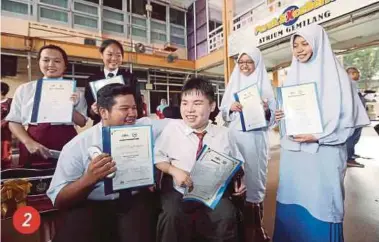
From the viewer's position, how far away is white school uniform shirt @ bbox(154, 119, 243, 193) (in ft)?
3.54

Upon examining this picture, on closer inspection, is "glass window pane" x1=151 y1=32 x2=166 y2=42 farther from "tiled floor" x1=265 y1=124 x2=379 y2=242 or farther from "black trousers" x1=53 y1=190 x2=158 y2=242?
"black trousers" x1=53 y1=190 x2=158 y2=242

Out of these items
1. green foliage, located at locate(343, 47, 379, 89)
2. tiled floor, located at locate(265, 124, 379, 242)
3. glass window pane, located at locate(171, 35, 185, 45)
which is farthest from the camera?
glass window pane, located at locate(171, 35, 185, 45)

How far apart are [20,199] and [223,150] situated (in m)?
0.95

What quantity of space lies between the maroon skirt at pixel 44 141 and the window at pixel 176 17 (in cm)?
450

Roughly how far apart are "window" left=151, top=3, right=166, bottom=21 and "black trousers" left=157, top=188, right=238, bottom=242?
5.31 metres

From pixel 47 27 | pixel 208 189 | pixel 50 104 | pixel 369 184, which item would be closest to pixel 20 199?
pixel 50 104

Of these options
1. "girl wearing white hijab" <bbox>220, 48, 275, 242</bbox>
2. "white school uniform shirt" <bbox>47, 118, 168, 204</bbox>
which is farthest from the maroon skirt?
"girl wearing white hijab" <bbox>220, 48, 275, 242</bbox>

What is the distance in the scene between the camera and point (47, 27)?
4691mm

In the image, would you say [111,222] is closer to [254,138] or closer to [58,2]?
[254,138]

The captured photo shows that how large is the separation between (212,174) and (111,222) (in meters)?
0.44

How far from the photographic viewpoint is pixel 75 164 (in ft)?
2.97

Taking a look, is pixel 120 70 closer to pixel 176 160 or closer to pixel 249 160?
pixel 176 160

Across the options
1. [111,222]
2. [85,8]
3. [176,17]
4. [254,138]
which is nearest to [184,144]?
[111,222]

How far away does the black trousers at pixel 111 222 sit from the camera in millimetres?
866
